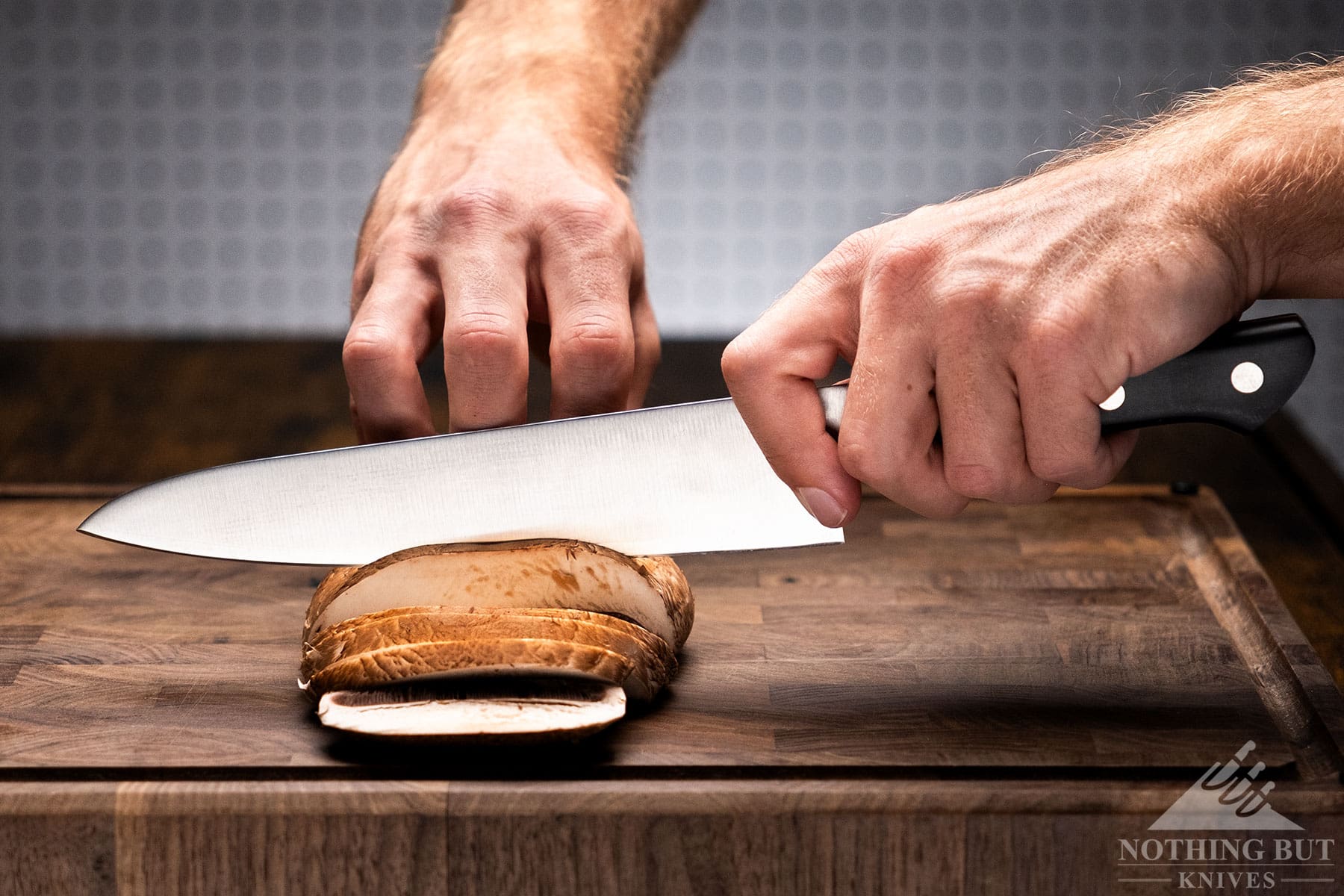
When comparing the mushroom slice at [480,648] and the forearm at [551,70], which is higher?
the forearm at [551,70]

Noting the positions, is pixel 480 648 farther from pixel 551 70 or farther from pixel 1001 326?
pixel 551 70

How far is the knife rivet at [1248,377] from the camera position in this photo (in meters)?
1.00

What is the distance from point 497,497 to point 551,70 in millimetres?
610

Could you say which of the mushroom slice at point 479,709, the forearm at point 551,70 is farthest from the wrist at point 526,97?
the mushroom slice at point 479,709

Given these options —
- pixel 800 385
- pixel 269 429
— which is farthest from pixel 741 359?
pixel 269 429

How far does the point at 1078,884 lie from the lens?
0.96m

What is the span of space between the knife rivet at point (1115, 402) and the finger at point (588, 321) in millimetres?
422

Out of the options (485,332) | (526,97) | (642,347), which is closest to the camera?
(485,332)

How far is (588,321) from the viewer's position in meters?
1.18

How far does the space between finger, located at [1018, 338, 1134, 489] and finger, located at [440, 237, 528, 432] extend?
1.49ft

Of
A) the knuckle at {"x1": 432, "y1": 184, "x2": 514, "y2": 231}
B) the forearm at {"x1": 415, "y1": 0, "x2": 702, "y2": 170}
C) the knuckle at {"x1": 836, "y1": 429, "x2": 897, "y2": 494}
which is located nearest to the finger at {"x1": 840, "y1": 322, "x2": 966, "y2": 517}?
the knuckle at {"x1": 836, "y1": 429, "x2": 897, "y2": 494}

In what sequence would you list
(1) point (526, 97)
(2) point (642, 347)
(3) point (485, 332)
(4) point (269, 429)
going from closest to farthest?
(3) point (485, 332) → (2) point (642, 347) → (1) point (526, 97) → (4) point (269, 429)

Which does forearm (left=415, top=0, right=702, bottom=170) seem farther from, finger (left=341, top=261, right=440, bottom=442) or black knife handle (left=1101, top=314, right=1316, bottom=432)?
black knife handle (left=1101, top=314, right=1316, bottom=432)

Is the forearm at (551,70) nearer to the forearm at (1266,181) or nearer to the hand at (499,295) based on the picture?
the hand at (499,295)
